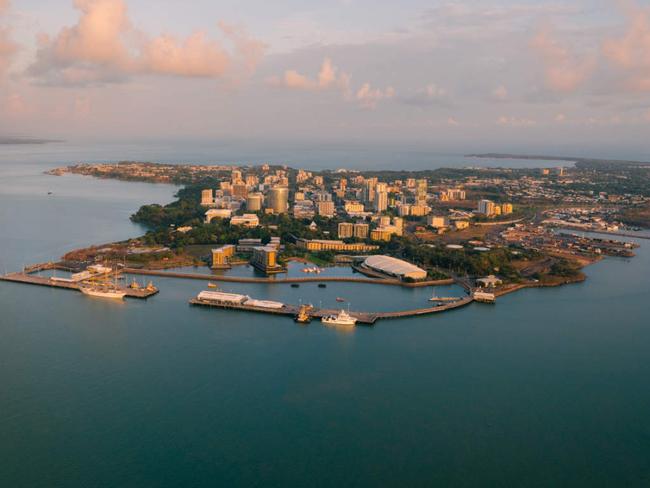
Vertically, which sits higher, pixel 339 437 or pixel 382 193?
pixel 382 193

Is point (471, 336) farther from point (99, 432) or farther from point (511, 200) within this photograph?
point (511, 200)

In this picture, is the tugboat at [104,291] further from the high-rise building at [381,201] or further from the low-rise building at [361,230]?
the high-rise building at [381,201]

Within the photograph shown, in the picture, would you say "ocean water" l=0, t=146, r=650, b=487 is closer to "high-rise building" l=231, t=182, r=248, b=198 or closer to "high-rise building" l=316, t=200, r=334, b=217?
"high-rise building" l=316, t=200, r=334, b=217

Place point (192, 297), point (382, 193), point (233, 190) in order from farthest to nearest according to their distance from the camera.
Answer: point (233, 190) < point (382, 193) < point (192, 297)

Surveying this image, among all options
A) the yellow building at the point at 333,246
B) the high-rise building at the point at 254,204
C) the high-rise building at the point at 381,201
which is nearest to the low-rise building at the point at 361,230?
the yellow building at the point at 333,246

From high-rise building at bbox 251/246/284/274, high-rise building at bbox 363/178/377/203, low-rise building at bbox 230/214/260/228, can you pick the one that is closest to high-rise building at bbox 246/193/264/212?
low-rise building at bbox 230/214/260/228

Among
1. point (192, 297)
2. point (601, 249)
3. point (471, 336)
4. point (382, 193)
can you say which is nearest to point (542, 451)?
point (471, 336)

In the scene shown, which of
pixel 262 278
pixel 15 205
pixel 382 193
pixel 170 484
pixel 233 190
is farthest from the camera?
pixel 233 190
